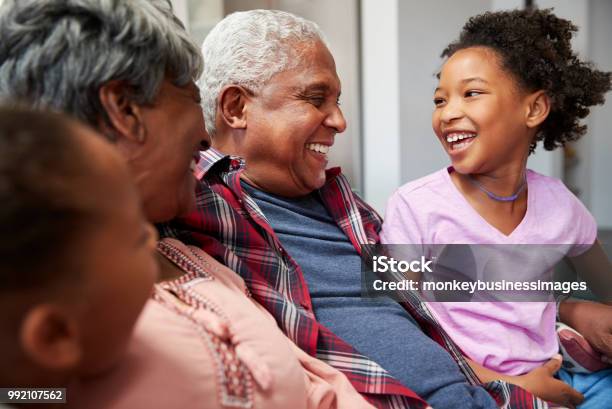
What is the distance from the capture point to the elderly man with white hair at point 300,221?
3.96 ft

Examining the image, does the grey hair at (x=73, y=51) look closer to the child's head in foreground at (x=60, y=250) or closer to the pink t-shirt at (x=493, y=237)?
the child's head in foreground at (x=60, y=250)

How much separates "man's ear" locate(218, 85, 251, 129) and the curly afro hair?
61 cm

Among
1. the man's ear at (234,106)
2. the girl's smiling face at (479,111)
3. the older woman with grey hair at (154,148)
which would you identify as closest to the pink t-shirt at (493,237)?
the girl's smiling face at (479,111)

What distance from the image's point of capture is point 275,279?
1292mm

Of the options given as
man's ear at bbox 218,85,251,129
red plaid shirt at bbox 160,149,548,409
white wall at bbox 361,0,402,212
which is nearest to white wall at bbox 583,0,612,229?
white wall at bbox 361,0,402,212

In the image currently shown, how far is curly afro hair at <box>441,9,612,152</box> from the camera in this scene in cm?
161

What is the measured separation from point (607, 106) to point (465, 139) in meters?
2.27

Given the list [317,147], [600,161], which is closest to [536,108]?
[317,147]

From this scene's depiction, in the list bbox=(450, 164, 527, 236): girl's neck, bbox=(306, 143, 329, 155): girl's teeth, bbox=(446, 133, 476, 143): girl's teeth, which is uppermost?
bbox=(446, 133, 476, 143): girl's teeth

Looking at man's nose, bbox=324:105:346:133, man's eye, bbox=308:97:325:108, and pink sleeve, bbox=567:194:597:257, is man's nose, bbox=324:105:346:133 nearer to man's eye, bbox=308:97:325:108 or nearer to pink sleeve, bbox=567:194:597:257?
man's eye, bbox=308:97:325:108

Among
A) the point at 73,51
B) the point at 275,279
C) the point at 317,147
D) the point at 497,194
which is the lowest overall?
the point at 275,279

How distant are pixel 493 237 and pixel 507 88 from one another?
399 mm

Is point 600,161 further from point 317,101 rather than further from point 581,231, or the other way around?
point 317,101

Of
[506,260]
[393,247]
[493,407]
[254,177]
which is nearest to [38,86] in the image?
[254,177]
